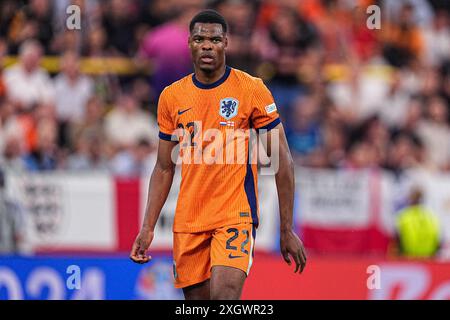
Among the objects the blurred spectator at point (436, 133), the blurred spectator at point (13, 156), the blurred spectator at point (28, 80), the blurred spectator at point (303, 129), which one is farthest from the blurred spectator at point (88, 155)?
the blurred spectator at point (436, 133)

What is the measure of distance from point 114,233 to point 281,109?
9.86 feet

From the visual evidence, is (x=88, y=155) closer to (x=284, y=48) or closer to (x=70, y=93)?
(x=70, y=93)

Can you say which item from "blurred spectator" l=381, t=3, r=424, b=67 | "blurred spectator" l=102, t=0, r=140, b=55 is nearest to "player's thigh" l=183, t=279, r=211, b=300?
"blurred spectator" l=102, t=0, r=140, b=55

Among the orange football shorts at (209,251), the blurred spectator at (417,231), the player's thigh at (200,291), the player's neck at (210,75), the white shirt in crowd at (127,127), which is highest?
the player's neck at (210,75)

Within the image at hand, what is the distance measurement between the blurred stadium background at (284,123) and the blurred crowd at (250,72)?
0.02 m

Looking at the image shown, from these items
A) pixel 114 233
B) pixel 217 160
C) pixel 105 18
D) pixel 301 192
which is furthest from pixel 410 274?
pixel 105 18

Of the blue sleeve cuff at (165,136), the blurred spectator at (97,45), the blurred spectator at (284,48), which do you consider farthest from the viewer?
the blurred spectator at (284,48)

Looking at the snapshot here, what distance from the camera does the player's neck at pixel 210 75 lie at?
761cm

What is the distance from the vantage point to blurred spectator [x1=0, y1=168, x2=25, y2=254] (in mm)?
12469

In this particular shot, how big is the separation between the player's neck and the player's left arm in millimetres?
535

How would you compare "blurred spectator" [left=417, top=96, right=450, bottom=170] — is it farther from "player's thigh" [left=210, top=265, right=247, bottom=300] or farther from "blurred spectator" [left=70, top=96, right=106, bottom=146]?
"player's thigh" [left=210, top=265, right=247, bottom=300]

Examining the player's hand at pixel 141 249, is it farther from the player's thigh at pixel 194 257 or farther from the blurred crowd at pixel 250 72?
the blurred crowd at pixel 250 72

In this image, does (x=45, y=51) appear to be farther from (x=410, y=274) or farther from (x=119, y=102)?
(x=410, y=274)

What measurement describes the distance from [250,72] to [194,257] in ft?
23.8
